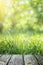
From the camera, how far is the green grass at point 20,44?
1960mm

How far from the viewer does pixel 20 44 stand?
200cm

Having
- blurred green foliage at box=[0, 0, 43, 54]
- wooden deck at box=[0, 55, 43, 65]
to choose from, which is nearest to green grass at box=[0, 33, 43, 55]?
blurred green foliage at box=[0, 0, 43, 54]

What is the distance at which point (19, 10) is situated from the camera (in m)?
2.08

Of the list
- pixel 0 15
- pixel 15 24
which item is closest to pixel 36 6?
pixel 15 24

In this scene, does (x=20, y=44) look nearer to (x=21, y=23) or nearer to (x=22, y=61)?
(x=21, y=23)

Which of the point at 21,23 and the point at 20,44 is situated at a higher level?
the point at 21,23

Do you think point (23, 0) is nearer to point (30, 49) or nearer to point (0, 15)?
point (0, 15)

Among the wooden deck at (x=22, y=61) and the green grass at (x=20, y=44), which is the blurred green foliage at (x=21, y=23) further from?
the wooden deck at (x=22, y=61)

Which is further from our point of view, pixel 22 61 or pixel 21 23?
pixel 21 23

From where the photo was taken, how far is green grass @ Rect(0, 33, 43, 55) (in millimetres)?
1960

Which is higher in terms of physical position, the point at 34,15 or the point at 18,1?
the point at 18,1

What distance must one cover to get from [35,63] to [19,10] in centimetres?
Answer: 100

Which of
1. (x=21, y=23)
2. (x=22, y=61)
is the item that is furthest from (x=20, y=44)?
(x=22, y=61)

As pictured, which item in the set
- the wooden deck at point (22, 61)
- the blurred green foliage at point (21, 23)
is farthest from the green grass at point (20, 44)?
the wooden deck at point (22, 61)
